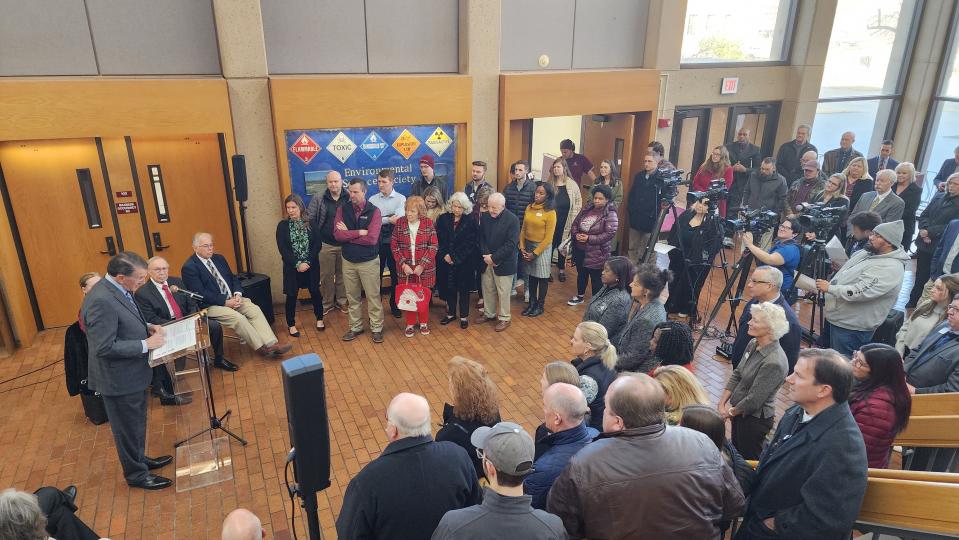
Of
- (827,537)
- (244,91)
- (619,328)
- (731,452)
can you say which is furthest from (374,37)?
(827,537)

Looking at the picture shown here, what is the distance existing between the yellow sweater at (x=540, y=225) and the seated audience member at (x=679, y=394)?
3.95 m

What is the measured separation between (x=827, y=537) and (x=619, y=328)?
255cm

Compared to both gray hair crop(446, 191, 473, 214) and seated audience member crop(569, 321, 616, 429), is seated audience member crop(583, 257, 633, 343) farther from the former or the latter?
gray hair crop(446, 191, 473, 214)

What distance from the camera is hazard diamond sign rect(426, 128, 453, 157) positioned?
7.98 metres

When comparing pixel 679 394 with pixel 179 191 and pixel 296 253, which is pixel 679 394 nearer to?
pixel 296 253

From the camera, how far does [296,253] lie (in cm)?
664

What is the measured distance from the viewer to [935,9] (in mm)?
11648

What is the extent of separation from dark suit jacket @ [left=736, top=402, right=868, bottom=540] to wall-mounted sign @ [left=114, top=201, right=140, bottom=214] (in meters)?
7.05

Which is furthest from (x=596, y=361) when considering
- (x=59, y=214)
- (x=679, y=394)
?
(x=59, y=214)

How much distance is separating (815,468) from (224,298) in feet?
18.4

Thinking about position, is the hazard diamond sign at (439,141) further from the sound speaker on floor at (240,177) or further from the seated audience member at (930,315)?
the seated audience member at (930,315)

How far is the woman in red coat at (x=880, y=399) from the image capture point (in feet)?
10.1

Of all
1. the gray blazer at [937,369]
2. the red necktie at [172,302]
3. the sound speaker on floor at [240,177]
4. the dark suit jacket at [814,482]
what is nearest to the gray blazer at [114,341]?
the red necktie at [172,302]

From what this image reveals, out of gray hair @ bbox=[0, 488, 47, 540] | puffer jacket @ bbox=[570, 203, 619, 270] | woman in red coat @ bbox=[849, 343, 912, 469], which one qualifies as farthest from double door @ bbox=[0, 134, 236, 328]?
woman in red coat @ bbox=[849, 343, 912, 469]
